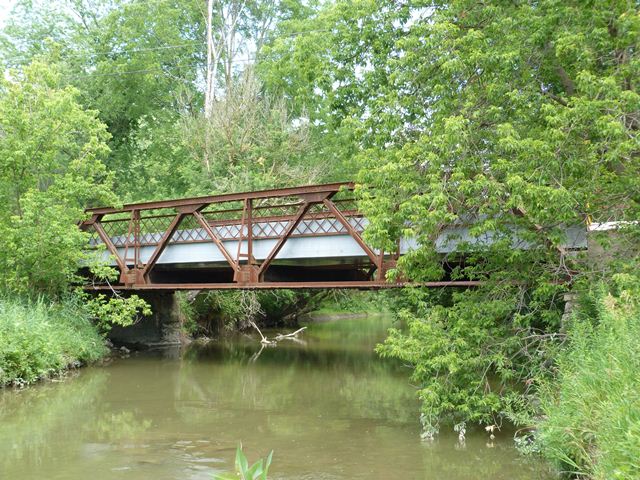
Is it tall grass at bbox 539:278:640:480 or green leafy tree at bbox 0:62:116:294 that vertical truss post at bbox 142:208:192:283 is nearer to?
green leafy tree at bbox 0:62:116:294

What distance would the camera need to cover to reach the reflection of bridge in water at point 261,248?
15.5 m

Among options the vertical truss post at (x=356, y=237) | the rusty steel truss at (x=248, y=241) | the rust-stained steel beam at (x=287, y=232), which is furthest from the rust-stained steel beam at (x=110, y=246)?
the vertical truss post at (x=356, y=237)

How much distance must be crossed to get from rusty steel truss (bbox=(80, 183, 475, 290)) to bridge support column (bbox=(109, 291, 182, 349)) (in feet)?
3.96

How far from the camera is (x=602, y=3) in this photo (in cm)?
1199

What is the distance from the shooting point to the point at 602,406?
6.77 meters

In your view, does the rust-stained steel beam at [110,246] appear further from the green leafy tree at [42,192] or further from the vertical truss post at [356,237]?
the vertical truss post at [356,237]

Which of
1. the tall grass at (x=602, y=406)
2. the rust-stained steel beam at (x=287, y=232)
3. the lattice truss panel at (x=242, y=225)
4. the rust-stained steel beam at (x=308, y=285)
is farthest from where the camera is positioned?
the lattice truss panel at (x=242, y=225)

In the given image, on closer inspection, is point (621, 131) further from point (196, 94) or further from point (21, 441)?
point (196, 94)

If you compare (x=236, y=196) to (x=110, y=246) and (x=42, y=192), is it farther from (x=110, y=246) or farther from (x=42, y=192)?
(x=42, y=192)

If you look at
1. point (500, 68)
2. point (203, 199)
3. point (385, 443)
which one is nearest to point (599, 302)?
point (385, 443)

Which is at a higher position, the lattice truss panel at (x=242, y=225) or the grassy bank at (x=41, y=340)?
the lattice truss panel at (x=242, y=225)

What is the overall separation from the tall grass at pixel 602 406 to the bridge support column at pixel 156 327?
716 inches

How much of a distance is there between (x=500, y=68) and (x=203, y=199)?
383 inches

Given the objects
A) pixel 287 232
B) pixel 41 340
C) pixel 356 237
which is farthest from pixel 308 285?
pixel 41 340
